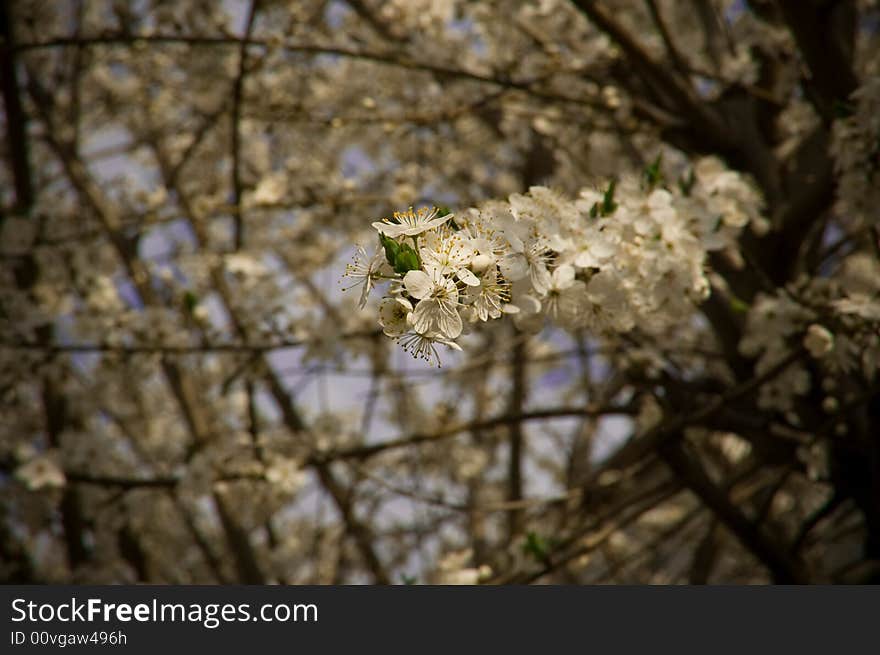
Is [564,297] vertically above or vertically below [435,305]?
above

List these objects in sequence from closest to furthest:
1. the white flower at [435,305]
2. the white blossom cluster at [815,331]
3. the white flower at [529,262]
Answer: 1. the white flower at [435,305]
2. the white flower at [529,262]
3. the white blossom cluster at [815,331]

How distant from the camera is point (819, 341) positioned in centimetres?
211

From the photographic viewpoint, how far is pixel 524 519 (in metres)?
4.12

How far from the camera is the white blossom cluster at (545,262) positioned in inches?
54.7

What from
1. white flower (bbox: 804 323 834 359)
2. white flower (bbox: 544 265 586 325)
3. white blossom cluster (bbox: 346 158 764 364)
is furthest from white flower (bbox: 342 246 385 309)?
white flower (bbox: 804 323 834 359)

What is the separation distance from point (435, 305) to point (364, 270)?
24 cm

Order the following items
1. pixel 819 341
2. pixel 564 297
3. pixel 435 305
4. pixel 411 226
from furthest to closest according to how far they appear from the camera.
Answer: pixel 819 341
pixel 564 297
pixel 411 226
pixel 435 305

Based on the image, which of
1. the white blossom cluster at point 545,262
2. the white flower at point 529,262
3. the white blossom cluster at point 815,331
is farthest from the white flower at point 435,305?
the white blossom cluster at point 815,331

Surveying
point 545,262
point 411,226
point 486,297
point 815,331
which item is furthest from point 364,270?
point 815,331

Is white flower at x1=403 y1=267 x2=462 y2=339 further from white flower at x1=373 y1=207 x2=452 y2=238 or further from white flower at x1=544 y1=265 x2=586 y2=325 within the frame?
white flower at x1=544 y1=265 x2=586 y2=325

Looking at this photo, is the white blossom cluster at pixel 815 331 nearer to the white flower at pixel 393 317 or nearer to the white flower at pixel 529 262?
the white flower at pixel 529 262

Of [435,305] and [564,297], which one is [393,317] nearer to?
[435,305]

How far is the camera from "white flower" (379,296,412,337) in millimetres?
1415

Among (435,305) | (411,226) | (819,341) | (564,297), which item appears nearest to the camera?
(435,305)
